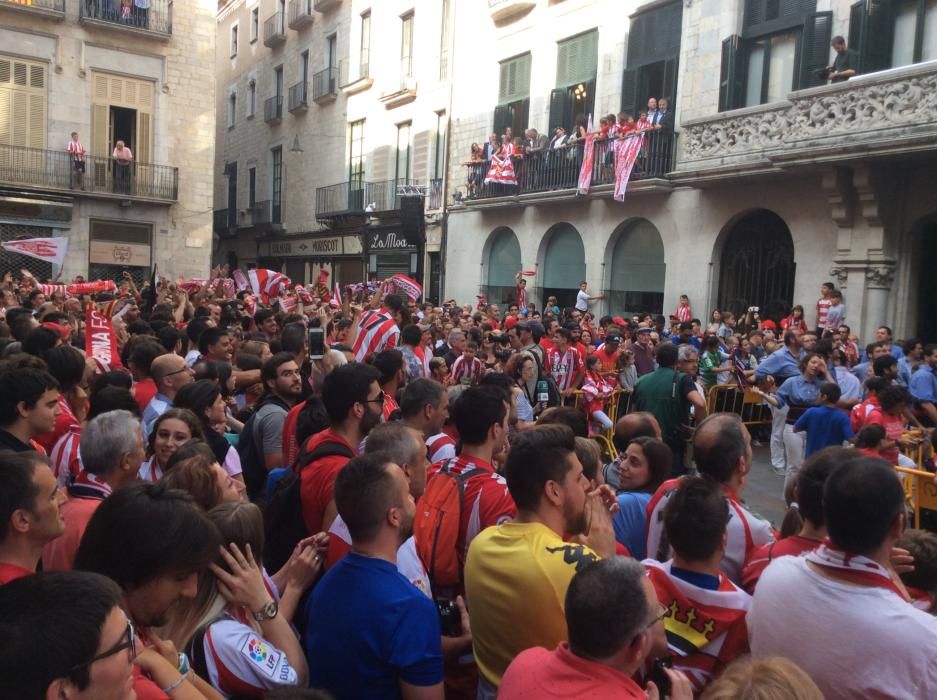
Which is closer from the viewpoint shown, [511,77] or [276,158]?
[511,77]

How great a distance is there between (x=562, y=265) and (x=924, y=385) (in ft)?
41.8

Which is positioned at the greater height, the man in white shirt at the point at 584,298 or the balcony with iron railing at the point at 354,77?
the balcony with iron railing at the point at 354,77

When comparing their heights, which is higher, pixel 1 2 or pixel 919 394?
pixel 1 2

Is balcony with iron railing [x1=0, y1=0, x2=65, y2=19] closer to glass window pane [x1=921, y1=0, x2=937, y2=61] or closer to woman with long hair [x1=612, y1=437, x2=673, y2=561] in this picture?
glass window pane [x1=921, y1=0, x2=937, y2=61]

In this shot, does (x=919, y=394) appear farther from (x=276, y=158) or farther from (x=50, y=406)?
(x=276, y=158)

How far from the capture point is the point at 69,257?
2431cm

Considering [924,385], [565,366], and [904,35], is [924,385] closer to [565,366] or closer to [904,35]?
[565,366]

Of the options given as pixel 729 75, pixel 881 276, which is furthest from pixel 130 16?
pixel 881 276

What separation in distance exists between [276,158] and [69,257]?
1453cm

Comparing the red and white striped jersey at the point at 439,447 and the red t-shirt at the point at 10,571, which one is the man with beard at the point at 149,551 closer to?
the red t-shirt at the point at 10,571

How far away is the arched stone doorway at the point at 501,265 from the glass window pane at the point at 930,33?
11.4 meters

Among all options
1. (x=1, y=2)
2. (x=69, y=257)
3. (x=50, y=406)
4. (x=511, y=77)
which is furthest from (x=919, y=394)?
(x=1, y=2)

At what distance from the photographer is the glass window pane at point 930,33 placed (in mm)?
13672

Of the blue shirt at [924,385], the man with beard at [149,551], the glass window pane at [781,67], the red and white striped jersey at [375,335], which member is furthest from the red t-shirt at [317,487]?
the glass window pane at [781,67]
